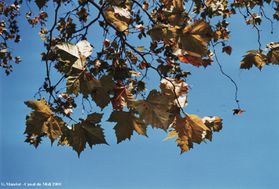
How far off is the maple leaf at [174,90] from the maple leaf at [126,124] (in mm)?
390

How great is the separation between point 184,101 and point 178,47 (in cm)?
40

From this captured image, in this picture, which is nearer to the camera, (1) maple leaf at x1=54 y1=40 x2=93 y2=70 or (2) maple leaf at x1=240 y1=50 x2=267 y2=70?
(1) maple leaf at x1=54 y1=40 x2=93 y2=70

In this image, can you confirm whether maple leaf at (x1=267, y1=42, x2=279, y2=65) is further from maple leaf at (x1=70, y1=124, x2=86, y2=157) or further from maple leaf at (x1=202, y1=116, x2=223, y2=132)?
maple leaf at (x1=70, y1=124, x2=86, y2=157)

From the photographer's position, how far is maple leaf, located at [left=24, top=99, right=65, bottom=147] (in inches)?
99.8

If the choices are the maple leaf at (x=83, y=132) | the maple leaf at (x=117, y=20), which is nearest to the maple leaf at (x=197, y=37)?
the maple leaf at (x=83, y=132)

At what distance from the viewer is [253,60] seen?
397cm

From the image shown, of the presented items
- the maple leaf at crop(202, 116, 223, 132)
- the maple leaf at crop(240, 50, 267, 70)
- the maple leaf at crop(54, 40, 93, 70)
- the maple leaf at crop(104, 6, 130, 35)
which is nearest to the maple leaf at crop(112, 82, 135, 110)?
the maple leaf at crop(54, 40, 93, 70)

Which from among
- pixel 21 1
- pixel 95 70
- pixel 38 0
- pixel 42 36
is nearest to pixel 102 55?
pixel 95 70

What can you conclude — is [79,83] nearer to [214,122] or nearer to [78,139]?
[78,139]

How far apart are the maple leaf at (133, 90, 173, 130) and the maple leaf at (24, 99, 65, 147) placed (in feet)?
1.90

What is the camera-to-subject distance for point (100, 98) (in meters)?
2.61

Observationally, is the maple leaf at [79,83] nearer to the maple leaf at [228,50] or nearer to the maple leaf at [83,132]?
the maple leaf at [83,132]

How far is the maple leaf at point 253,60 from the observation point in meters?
3.91

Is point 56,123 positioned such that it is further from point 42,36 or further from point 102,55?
point 42,36
